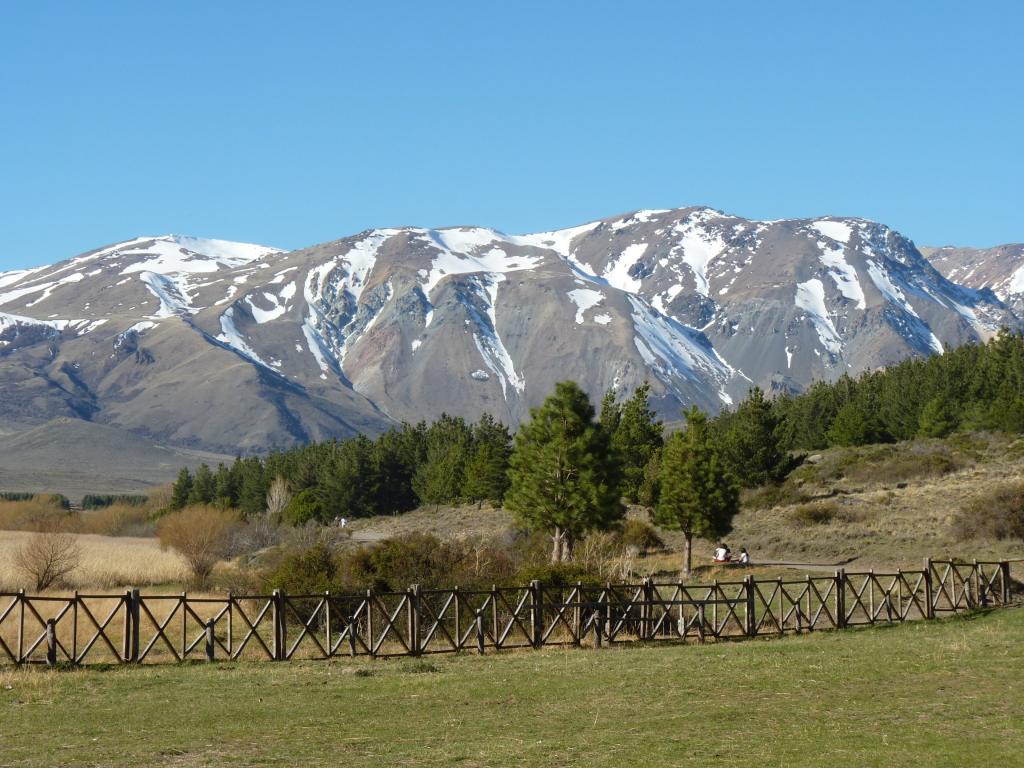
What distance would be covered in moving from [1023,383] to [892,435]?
1204 cm

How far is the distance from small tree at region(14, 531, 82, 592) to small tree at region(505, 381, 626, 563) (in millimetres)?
22228

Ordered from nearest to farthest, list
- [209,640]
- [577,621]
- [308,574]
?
[209,640] < [577,621] < [308,574]

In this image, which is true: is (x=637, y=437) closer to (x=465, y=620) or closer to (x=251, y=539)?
(x=251, y=539)

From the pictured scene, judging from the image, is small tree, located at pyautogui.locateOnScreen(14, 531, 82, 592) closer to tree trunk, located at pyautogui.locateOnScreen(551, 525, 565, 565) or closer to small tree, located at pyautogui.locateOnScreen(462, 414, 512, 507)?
tree trunk, located at pyautogui.locateOnScreen(551, 525, 565, 565)

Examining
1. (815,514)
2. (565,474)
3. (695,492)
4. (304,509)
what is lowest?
(304,509)

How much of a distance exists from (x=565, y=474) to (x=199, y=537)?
25.8m

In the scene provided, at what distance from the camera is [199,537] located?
251ft

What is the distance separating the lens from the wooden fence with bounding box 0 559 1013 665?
28.9 metres

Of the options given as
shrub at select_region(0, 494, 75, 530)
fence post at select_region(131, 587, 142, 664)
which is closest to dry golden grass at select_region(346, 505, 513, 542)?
shrub at select_region(0, 494, 75, 530)

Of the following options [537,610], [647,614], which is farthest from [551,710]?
[647,614]

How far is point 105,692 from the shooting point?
23297 millimetres

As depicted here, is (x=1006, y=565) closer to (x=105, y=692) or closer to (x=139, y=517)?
(x=105, y=692)

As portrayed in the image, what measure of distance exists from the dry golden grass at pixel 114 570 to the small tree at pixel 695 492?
25.5 metres

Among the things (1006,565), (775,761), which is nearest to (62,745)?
(775,761)
